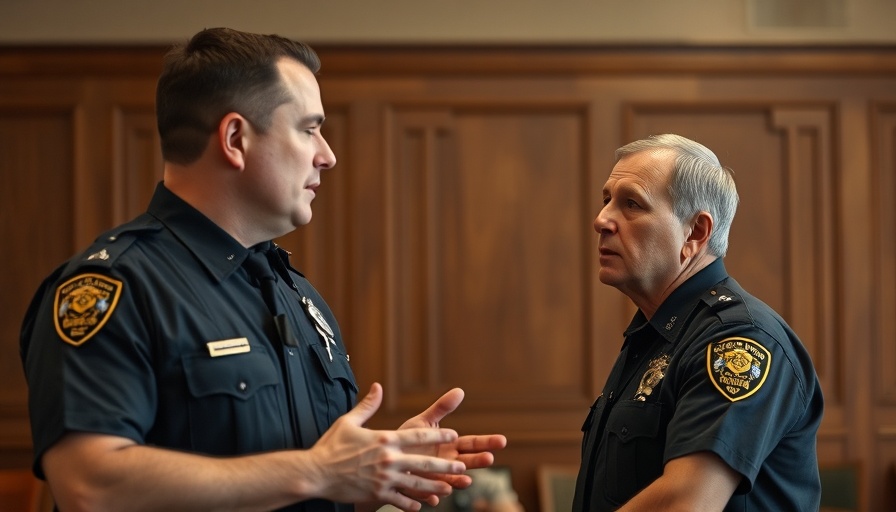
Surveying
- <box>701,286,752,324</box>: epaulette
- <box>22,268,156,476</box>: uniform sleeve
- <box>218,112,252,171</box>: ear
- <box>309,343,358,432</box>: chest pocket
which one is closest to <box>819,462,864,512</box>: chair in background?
<box>701,286,752,324</box>: epaulette

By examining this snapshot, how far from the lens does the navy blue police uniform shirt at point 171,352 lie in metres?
1.59

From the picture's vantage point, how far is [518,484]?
522 cm

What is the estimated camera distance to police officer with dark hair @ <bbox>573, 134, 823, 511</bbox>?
1.97m

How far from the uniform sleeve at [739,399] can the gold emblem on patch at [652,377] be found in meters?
0.13

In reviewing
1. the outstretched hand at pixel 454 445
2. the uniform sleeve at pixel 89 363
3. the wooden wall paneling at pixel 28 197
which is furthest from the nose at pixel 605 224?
the wooden wall paneling at pixel 28 197

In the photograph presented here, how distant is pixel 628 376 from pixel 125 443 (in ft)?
4.14

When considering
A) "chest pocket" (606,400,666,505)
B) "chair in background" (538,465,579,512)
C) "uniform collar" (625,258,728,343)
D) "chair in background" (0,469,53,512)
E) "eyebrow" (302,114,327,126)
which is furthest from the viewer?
"chair in background" (538,465,579,512)

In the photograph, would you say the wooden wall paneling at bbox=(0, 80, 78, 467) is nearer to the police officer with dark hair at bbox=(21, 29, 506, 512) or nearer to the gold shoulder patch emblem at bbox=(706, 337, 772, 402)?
the police officer with dark hair at bbox=(21, 29, 506, 512)

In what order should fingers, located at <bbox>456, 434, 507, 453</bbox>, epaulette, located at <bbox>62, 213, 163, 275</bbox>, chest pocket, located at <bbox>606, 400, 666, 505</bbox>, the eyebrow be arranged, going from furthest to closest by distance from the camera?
chest pocket, located at <bbox>606, 400, 666, 505</bbox>, fingers, located at <bbox>456, 434, 507, 453</bbox>, the eyebrow, epaulette, located at <bbox>62, 213, 163, 275</bbox>

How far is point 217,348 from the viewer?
1721mm

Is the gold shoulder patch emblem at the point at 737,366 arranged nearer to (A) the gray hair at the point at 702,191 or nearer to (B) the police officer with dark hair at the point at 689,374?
(B) the police officer with dark hair at the point at 689,374

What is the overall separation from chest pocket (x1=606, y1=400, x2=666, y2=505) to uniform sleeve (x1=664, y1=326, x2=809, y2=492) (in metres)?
0.11

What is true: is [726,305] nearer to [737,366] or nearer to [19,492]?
[737,366]

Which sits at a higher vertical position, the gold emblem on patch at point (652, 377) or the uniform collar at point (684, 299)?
the uniform collar at point (684, 299)
